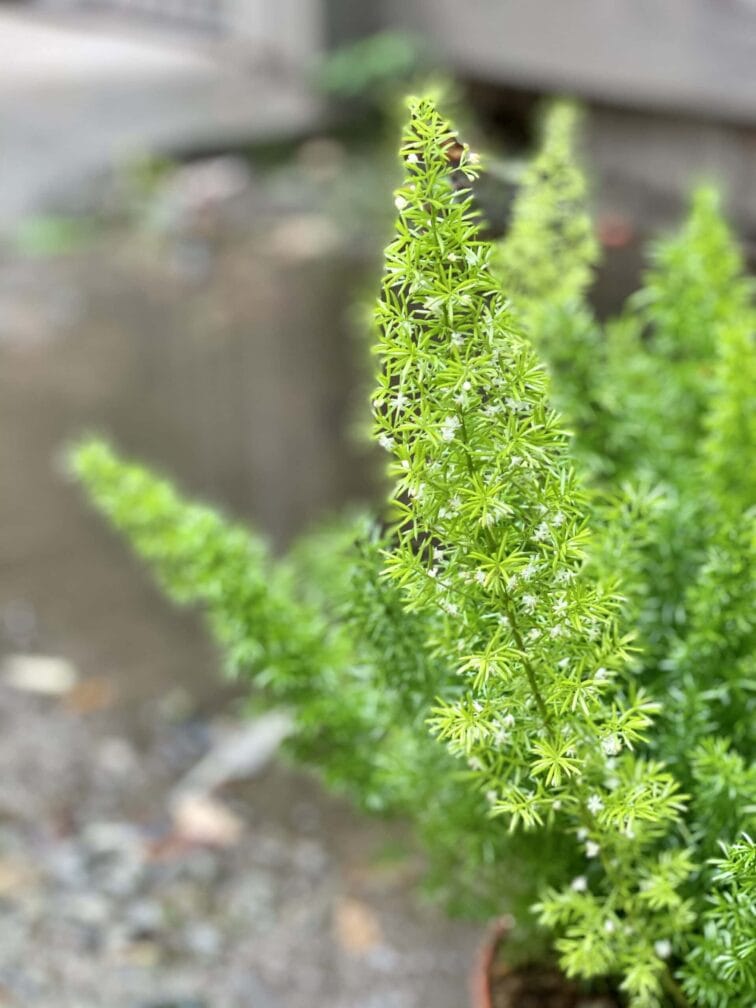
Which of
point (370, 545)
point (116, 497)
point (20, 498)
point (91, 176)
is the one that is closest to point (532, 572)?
point (370, 545)

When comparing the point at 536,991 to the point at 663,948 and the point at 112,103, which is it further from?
the point at 112,103

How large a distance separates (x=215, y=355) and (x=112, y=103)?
108 inches

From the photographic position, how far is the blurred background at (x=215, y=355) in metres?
1.95

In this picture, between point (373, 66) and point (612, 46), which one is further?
point (373, 66)

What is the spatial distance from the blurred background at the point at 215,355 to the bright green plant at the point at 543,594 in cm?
26

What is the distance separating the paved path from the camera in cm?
568

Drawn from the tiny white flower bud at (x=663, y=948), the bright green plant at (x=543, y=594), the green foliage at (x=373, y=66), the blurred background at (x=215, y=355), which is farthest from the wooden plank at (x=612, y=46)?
the tiny white flower bud at (x=663, y=948)

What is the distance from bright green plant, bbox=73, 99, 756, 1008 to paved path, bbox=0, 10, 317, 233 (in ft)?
13.5

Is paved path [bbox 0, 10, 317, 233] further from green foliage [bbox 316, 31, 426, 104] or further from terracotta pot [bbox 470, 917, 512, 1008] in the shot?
terracotta pot [bbox 470, 917, 512, 1008]

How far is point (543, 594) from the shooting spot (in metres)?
1.02

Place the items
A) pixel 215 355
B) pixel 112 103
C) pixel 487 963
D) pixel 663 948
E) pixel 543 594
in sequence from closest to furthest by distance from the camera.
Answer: pixel 543 594 → pixel 663 948 → pixel 487 963 → pixel 215 355 → pixel 112 103

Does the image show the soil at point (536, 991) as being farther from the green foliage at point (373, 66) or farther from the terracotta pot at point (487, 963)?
the green foliage at point (373, 66)

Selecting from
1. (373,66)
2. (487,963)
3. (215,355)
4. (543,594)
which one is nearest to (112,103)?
(373,66)

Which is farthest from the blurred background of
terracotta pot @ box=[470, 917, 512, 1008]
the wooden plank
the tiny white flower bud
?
the tiny white flower bud
